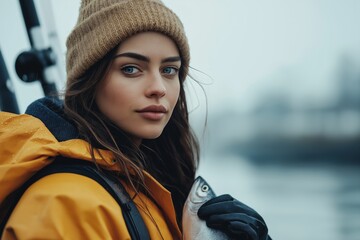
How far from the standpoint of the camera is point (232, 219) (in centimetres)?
183

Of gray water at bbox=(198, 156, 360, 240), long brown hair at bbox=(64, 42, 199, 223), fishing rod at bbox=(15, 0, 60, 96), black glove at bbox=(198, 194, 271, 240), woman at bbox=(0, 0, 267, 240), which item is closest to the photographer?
woman at bbox=(0, 0, 267, 240)

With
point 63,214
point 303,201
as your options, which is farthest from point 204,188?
point 303,201

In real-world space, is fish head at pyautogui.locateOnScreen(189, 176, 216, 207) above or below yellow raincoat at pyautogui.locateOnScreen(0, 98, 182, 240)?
below

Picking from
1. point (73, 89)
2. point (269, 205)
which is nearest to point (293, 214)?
point (269, 205)

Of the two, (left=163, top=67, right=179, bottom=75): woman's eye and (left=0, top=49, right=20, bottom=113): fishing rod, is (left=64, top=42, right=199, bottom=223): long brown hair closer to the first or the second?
(left=163, top=67, right=179, bottom=75): woman's eye

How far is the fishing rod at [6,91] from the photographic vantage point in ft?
8.78

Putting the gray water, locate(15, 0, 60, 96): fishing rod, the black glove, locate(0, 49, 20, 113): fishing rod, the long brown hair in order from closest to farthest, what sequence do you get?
the black glove
the long brown hair
locate(0, 49, 20, 113): fishing rod
locate(15, 0, 60, 96): fishing rod
the gray water

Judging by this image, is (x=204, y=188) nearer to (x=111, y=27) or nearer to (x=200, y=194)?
(x=200, y=194)

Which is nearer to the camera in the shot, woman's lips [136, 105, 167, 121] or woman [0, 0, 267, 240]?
woman [0, 0, 267, 240]

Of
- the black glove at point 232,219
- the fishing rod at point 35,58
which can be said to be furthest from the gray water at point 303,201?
the black glove at point 232,219

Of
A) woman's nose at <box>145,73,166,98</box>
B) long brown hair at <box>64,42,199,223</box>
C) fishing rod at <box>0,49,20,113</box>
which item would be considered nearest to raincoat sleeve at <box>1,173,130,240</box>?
long brown hair at <box>64,42,199,223</box>

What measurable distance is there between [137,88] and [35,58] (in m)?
1.16

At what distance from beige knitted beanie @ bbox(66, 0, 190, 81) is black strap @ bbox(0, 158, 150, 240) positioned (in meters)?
0.39

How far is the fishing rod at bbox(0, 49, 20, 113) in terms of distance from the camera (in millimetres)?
2676
